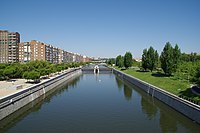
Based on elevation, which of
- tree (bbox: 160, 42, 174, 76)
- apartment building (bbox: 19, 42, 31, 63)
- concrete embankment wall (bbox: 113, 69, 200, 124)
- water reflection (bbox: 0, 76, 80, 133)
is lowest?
water reflection (bbox: 0, 76, 80, 133)

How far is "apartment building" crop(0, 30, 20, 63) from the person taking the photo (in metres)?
97.6

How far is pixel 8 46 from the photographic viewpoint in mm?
98000

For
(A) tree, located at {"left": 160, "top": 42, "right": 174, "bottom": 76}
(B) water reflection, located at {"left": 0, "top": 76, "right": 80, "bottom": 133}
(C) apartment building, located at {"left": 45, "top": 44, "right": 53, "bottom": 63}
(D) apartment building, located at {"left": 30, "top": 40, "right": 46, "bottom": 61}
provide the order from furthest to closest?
1. (C) apartment building, located at {"left": 45, "top": 44, "right": 53, "bottom": 63}
2. (D) apartment building, located at {"left": 30, "top": 40, "right": 46, "bottom": 61}
3. (A) tree, located at {"left": 160, "top": 42, "right": 174, "bottom": 76}
4. (B) water reflection, located at {"left": 0, "top": 76, "right": 80, "bottom": 133}

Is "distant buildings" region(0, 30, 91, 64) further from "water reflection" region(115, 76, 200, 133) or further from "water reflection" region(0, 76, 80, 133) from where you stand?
"water reflection" region(115, 76, 200, 133)

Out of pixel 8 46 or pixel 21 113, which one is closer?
pixel 21 113

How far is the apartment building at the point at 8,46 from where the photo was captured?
97.6 metres

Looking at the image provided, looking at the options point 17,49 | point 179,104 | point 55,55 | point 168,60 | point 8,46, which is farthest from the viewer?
point 55,55

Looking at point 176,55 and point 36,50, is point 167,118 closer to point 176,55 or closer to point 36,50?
point 176,55

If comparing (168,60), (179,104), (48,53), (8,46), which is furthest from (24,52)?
(179,104)

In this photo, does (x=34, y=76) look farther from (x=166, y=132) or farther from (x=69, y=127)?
(x=166, y=132)

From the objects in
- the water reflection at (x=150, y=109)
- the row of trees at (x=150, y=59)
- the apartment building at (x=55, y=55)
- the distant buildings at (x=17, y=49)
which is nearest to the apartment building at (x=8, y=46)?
the distant buildings at (x=17, y=49)

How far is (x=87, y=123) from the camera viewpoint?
19.4m

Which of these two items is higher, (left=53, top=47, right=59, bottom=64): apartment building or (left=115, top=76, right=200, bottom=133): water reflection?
(left=53, top=47, right=59, bottom=64): apartment building

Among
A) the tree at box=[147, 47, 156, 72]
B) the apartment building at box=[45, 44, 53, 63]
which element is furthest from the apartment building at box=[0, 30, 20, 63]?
the tree at box=[147, 47, 156, 72]
